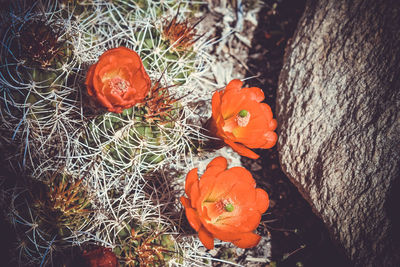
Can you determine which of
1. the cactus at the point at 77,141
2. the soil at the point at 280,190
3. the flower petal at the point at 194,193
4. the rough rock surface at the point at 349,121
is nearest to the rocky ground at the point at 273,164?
the soil at the point at 280,190

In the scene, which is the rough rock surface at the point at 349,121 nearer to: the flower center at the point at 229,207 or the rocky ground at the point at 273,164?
the rocky ground at the point at 273,164

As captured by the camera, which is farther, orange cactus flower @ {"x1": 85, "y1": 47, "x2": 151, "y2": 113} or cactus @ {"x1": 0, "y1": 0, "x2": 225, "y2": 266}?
cactus @ {"x1": 0, "y1": 0, "x2": 225, "y2": 266}

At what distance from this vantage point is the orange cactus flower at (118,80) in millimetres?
1378

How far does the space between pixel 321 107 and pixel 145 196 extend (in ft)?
4.16

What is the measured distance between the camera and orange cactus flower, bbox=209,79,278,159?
1618mm

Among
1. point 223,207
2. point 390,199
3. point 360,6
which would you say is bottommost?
point 223,207

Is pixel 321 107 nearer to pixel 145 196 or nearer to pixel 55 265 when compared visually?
pixel 145 196

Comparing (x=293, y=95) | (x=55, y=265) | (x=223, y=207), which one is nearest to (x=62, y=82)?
(x=55, y=265)

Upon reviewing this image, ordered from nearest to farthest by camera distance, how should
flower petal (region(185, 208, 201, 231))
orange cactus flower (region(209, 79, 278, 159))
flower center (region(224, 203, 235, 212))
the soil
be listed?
1. flower petal (region(185, 208, 201, 231))
2. flower center (region(224, 203, 235, 212))
3. orange cactus flower (region(209, 79, 278, 159))
4. the soil

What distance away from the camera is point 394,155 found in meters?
1.69

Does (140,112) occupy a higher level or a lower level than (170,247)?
higher

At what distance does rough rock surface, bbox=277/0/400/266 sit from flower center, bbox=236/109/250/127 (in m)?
0.51

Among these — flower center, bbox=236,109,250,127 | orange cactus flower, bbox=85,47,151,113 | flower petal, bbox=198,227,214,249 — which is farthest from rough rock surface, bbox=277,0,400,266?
orange cactus flower, bbox=85,47,151,113

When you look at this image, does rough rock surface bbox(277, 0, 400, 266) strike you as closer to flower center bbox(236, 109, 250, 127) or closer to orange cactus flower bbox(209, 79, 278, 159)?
orange cactus flower bbox(209, 79, 278, 159)
